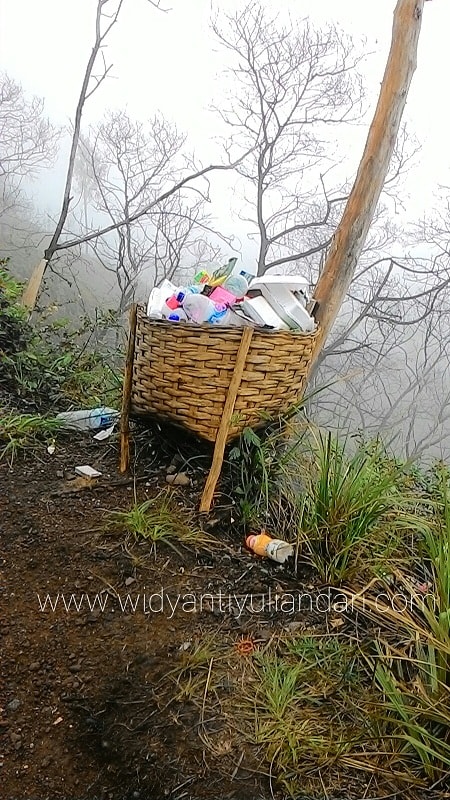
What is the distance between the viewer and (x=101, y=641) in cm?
103

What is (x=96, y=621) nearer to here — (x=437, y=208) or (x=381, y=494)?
(x=381, y=494)

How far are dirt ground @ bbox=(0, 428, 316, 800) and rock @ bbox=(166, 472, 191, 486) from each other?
0.02 meters

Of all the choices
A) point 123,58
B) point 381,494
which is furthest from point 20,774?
point 123,58

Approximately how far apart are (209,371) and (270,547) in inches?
17.0

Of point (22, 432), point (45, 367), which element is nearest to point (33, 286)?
point (45, 367)

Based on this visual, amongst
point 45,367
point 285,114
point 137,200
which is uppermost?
point 285,114

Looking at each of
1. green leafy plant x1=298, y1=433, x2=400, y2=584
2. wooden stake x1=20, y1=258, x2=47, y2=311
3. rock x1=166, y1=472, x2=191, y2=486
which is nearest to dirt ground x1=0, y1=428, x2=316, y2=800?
rock x1=166, y1=472, x2=191, y2=486

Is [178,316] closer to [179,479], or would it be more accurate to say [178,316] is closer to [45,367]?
[179,479]

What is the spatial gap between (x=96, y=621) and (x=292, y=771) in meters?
0.44

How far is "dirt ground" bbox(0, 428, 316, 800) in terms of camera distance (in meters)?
0.80

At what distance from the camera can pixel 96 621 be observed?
1.07 m

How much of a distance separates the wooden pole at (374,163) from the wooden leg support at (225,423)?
63 centimetres

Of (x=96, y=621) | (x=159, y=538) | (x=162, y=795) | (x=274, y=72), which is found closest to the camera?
(x=162, y=795)

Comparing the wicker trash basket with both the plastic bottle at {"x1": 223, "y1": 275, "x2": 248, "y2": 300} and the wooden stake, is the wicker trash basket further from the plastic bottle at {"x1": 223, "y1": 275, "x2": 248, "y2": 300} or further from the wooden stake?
the wooden stake
